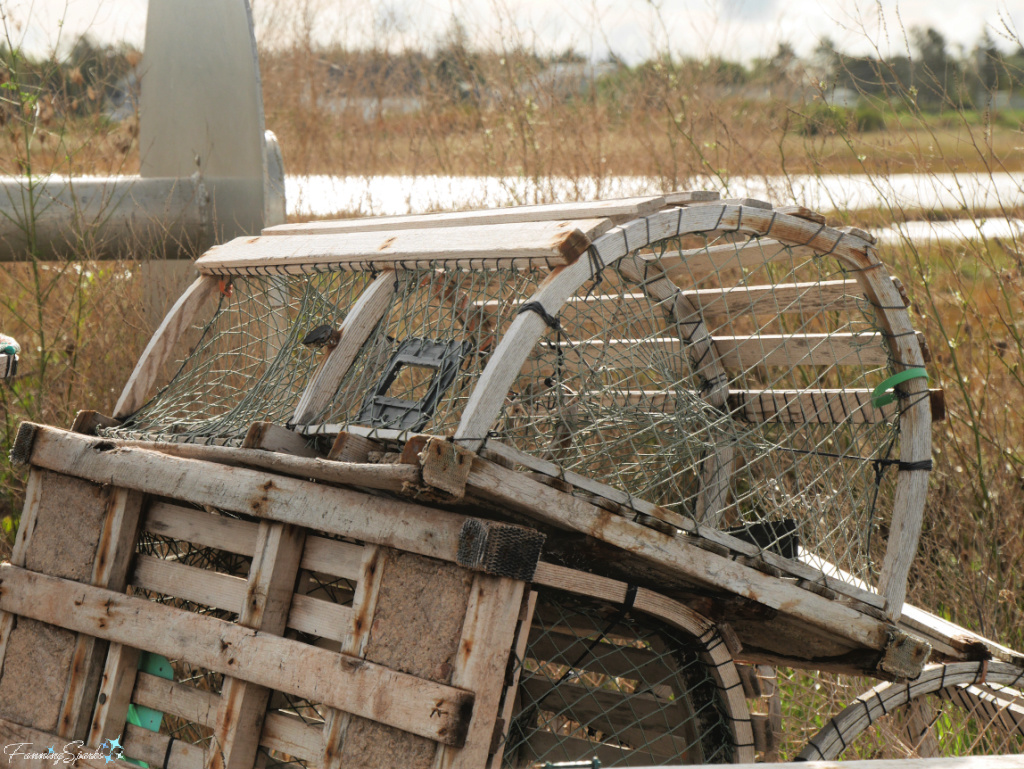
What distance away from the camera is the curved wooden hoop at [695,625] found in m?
2.03

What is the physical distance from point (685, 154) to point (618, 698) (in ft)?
11.9

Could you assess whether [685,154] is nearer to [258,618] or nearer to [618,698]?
[618,698]

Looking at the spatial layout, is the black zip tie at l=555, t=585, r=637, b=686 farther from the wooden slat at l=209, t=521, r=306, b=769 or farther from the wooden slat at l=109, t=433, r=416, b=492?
the wooden slat at l=209, t=521, r=306, b=769

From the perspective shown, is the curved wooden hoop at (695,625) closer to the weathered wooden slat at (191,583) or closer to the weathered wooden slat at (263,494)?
the weathered wooden slat at (263,494)

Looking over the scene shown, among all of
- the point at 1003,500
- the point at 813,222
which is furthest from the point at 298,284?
the point at 1003,500

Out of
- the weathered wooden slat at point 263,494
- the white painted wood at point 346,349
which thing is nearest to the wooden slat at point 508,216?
the white painted wood at point 346,349

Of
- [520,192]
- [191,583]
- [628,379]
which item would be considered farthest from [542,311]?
[520,192]

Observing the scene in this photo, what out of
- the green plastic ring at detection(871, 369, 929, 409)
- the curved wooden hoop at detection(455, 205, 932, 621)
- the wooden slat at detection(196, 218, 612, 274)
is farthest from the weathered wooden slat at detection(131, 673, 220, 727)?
the green plastic ring at detection(871, 369, 929, 409)

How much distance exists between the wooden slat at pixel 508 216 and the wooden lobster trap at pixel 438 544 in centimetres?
1

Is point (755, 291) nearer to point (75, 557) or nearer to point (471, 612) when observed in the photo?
point (471, 612)

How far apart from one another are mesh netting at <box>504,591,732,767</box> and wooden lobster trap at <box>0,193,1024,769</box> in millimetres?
12

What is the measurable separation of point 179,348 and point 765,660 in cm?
331

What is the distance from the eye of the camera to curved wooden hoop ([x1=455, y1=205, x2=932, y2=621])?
189 cm

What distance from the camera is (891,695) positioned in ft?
8.29
